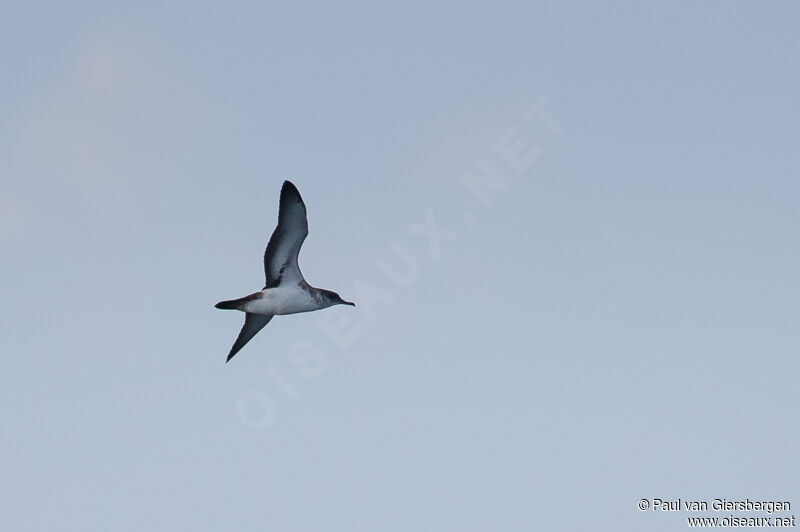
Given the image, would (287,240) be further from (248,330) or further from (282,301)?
(248,330)

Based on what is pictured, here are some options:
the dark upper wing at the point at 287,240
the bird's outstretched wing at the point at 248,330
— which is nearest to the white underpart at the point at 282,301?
the dark upper wing at the point at 287,240

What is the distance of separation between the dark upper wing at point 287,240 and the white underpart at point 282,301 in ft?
0.93

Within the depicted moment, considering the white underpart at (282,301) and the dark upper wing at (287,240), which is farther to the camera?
the white underpart at (282,301)

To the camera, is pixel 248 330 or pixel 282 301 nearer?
pixel 282 301

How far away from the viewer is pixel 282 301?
1063 inches

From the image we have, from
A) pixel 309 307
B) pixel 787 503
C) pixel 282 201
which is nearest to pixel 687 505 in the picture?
pixel 787 503

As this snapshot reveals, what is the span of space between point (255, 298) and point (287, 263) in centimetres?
137

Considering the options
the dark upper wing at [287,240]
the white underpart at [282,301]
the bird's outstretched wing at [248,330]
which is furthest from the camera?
the bird's outstretched wing at [248,330]

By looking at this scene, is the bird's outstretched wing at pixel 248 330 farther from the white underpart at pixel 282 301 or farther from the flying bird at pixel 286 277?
the white underpart at pixel 282 301

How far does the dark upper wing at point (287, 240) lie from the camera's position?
85.4ft

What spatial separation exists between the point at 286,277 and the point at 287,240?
3.85 ft

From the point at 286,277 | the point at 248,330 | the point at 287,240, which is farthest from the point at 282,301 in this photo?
the point at 248,330

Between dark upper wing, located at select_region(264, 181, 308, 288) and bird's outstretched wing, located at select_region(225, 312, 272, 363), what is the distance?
2.03 metres

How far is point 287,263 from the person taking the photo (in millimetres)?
26844
